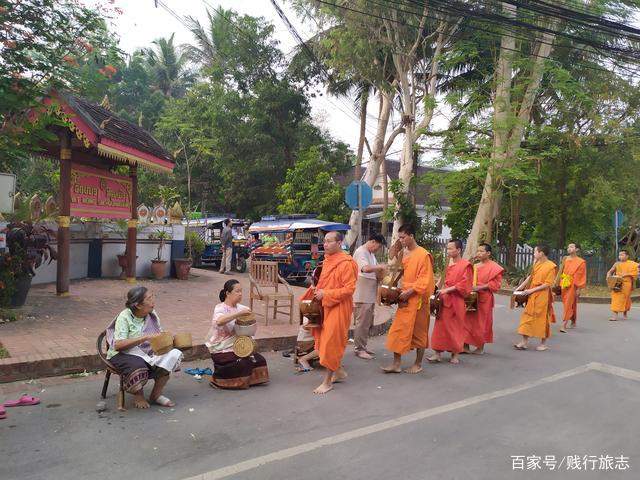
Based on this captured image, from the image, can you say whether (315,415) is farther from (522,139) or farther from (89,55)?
(522,139)

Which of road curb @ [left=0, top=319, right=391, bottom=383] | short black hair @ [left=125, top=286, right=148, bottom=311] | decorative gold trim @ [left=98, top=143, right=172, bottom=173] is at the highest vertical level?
decorative gold trim @ [left=98, top=143, right=172, bottom=173]

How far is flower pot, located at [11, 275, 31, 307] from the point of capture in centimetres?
833

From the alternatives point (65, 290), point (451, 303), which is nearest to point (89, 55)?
point (65, 290)

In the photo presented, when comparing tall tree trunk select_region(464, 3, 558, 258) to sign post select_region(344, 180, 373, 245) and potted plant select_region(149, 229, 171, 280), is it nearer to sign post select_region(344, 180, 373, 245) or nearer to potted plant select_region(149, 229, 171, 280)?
sign post select_region(344, 180, 373, 245)

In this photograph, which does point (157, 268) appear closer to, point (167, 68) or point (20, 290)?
point (20, 290)

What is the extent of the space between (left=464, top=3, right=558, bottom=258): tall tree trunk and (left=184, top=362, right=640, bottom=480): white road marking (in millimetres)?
10464

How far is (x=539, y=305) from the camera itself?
25.8 feet

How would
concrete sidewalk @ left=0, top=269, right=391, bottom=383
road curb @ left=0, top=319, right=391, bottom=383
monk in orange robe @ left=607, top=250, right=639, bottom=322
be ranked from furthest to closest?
1. monk in orange robe @ left=607, top=250, right=639, bottom=322
2. concrete sidewalk @ left=0, top=269, right=391, bottom=383
3. road curb @ left=0, top=319, right=391, bottom=383

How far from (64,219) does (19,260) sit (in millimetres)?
1918

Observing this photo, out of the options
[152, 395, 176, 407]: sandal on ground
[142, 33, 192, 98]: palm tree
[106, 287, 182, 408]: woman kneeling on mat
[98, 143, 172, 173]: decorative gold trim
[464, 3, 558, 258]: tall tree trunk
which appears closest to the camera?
[106, 287, 182, 408]: woman kneeling on mat

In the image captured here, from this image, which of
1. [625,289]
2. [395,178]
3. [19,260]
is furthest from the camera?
[395,178]

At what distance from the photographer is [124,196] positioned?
39.3 feet

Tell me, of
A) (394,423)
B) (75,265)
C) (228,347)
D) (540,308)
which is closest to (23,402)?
(228,347)

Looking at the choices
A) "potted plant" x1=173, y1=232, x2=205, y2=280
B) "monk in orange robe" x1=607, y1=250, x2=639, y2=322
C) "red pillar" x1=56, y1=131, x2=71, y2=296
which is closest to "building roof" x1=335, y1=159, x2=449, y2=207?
"potted plant" x1=173, y1=232, x2=205, y2=280
